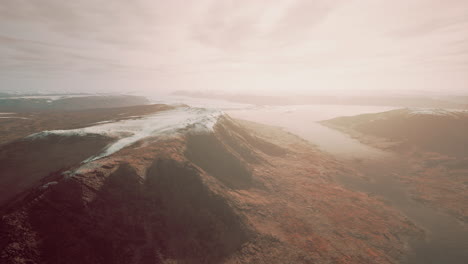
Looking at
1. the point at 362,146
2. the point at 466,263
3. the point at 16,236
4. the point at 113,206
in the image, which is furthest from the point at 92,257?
the point at 362,146

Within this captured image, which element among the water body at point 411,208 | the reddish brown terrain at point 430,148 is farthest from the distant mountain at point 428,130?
the water body at point 411,208

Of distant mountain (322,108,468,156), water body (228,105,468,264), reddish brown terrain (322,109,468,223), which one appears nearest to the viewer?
water body (228,105,468,264)

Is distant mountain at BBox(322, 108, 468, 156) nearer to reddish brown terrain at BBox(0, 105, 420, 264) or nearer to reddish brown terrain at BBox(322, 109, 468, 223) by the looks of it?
reddish brown terrain at BBox(322, 109, 468, 223)

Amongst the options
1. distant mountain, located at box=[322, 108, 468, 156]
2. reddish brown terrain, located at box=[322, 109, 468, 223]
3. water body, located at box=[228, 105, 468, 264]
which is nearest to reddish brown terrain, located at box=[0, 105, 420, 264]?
water body, located at box=[228, 105, 468, 264]

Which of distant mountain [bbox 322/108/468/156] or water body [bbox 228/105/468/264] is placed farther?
distant mountain [bbox 322/108/468/156]

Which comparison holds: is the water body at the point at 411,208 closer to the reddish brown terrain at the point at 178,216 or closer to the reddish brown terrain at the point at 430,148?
the reddish brown terrain at the point at 178,216

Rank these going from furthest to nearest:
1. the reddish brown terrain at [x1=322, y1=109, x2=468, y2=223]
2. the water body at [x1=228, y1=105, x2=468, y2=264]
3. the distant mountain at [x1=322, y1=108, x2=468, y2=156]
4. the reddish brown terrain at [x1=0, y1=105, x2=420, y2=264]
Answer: the distant mountain at [x1=322, y1=108, x2=468, y2=156] → the reddish brown terrain at [x1=322, y1=109, x2=468, y2=223] → the water body at [x1=228, y1=105, x2=468, y2=264] → the reddish brown terrain at [x1=0, y1=105, x2=420, y2=264]

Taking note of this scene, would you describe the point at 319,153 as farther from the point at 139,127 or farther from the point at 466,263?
the point at 139,127

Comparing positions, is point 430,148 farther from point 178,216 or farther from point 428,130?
point 178,216
